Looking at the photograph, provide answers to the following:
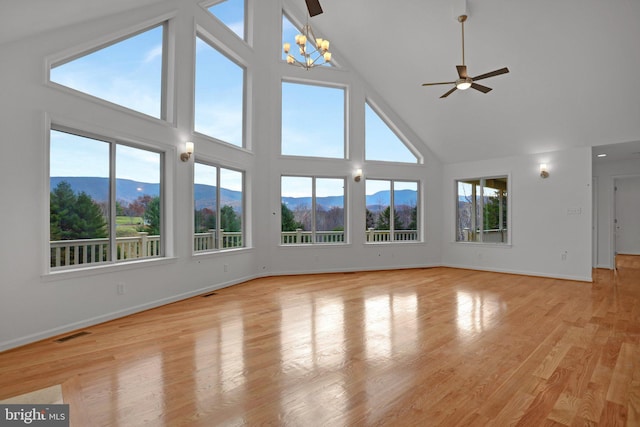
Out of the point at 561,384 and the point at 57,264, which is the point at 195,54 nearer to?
the point at 57,264

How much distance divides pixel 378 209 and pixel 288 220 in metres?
2.22

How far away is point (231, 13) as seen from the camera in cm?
645

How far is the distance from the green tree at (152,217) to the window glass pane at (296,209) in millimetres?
2804

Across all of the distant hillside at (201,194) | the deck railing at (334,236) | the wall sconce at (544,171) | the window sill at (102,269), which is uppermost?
the wall sconce at (544,171)

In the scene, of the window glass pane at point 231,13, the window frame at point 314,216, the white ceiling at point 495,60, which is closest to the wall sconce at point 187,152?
the white ceiling at point 495,60

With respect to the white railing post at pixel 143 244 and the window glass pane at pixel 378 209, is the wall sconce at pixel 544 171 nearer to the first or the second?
the window glass pane at pixel 378 209

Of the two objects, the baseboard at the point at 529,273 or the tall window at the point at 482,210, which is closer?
the baseboard at the point at 529,273

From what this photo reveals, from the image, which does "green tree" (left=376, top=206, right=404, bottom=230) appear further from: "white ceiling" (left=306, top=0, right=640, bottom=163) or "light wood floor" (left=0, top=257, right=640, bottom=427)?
"light wood floor" (left=0, top=257, right=640, bottom=427)

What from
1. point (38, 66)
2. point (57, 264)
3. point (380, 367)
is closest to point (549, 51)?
point (380, 367)

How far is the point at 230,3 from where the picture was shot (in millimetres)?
6430

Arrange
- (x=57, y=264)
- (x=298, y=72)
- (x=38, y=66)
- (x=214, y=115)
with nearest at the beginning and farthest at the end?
1. (x=38, y=66)
2. (x=57, y=264)
3. (x=214, y=115)
4. (x=298, y=72)

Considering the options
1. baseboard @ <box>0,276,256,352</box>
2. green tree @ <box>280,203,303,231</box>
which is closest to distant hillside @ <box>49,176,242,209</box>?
baseboard @ <box>0,276,256,352</box>

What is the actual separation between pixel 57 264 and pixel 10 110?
1602mm

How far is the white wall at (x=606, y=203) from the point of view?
8117mm
